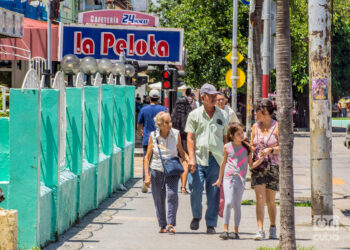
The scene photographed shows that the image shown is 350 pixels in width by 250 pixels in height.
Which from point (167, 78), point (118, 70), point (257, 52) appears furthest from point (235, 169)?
point (167, 78)

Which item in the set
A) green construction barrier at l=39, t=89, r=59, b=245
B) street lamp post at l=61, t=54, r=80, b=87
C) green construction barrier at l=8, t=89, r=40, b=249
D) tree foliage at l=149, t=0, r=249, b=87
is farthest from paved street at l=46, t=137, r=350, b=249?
tree foliage at l=149, t=0, r=249, b=87

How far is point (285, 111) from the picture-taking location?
711cm

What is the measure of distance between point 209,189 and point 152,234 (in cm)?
91

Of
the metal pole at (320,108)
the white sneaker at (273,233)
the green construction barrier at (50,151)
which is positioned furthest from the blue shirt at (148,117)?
the white sneaker at (273,233)

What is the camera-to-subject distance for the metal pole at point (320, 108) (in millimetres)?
9547

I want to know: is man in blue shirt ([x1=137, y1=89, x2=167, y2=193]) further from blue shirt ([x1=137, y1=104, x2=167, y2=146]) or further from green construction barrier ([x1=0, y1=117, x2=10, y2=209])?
green construction barrier ([x1=0, y1=117, x2=10, y2=209])

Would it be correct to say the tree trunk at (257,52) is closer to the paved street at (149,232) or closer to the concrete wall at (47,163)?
the paved street at (149,232)

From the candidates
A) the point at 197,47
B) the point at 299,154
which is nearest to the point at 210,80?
the point at 197,47

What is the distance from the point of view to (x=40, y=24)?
27.5 m

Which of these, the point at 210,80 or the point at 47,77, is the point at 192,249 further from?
the point at 210,80

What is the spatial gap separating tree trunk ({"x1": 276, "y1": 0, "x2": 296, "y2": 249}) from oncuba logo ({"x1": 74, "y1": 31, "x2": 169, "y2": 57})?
2065 cm

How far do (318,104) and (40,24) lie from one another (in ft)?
63.5

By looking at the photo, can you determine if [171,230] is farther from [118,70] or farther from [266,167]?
[118,70]

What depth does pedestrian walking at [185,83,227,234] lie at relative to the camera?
935 cm
